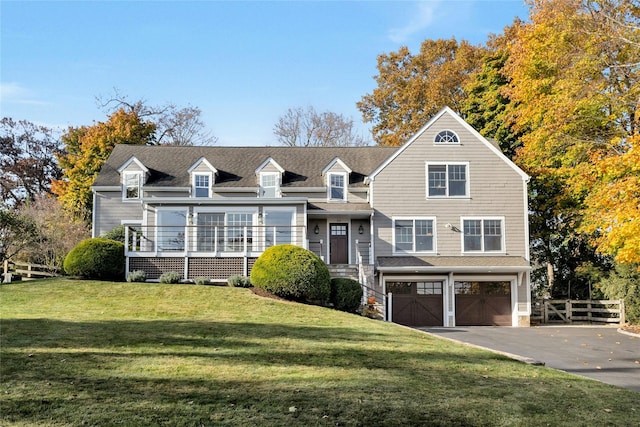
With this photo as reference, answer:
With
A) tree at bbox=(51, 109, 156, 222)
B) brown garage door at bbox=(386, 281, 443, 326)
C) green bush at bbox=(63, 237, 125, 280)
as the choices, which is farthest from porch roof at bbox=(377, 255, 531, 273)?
tree at bbox=(51, 109, 156, 222)

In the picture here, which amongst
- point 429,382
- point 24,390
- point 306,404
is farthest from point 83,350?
point 429,382

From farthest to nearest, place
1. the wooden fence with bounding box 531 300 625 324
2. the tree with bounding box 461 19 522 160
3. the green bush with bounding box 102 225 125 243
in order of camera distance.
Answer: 1. the tree with bounding box 461 19 522 160
2. the green bush with bounding box 102 225 125 243
3. the wooden fence with bounding box 531 300 625 324

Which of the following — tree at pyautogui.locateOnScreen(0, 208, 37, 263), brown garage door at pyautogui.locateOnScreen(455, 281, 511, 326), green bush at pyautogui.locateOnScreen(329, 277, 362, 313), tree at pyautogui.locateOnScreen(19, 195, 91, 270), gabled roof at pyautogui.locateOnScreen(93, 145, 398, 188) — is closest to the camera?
green bush at pyautogui.locateOnScreen(329, 277, 362, 313)

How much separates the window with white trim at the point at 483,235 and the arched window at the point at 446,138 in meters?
3.58

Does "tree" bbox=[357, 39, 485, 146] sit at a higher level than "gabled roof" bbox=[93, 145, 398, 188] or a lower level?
higher

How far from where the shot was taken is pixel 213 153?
105 feet

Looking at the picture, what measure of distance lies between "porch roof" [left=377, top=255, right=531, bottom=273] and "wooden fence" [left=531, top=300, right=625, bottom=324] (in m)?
2.95

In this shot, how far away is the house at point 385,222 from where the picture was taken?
83.3 ft

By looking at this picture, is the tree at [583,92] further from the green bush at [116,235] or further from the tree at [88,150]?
the tree at [88,150]

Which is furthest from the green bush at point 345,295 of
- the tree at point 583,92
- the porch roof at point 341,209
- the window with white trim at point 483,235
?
the tree at point 583,92

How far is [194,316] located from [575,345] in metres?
11.2

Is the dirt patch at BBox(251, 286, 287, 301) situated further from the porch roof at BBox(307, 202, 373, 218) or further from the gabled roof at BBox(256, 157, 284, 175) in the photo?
the gabled roof at BBox(256, 157, 284, 175)

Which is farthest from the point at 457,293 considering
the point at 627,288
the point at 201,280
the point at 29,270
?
the point at 29,270

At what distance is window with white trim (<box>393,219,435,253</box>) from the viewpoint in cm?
2681
